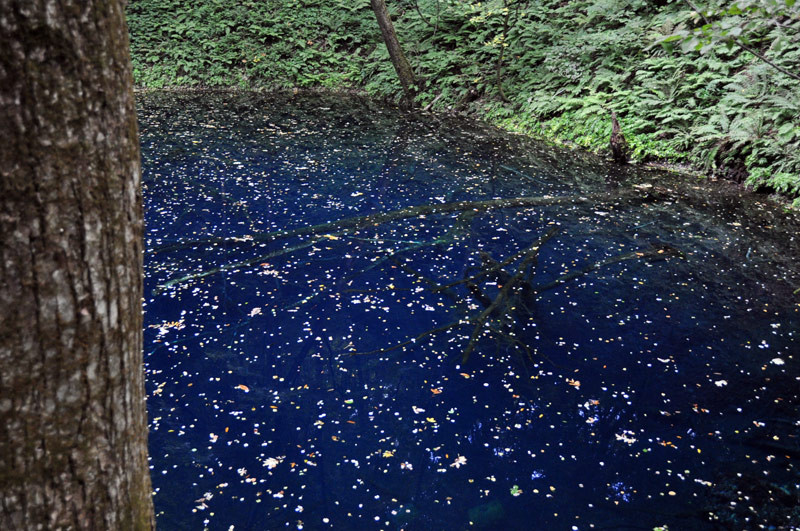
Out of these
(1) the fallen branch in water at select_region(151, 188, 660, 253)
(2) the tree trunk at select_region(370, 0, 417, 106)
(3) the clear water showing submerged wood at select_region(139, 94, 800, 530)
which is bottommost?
(3) the clear water showing submerged wood at select_region(139, 94, 800, 530)

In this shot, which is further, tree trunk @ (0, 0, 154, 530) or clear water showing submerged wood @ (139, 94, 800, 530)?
clear water showing submerged wood @ (139, 94, 800, 530)

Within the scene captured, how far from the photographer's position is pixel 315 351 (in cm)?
414

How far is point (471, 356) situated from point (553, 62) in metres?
8.93

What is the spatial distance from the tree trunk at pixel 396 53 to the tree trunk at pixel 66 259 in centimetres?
1240

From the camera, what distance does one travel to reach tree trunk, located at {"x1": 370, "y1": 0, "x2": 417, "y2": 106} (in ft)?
40.9

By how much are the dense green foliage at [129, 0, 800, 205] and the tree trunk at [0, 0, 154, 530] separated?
8.12 feet

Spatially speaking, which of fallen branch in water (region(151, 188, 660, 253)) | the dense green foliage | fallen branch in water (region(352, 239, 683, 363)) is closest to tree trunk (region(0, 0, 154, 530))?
the dense green foliage

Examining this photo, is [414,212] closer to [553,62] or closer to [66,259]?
[66,259]

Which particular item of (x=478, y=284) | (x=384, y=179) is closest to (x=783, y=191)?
(x=478, y=284)

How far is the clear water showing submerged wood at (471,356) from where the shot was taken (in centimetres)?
296

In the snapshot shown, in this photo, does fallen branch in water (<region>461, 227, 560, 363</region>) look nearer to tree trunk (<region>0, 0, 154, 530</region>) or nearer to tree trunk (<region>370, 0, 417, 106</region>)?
tree trunk (<region>0, 0, 154, 530</region>)

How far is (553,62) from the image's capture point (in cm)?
1116

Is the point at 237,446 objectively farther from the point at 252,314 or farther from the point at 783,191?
the point at 783,191

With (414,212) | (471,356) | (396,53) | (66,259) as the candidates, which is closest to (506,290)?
(471,356)
